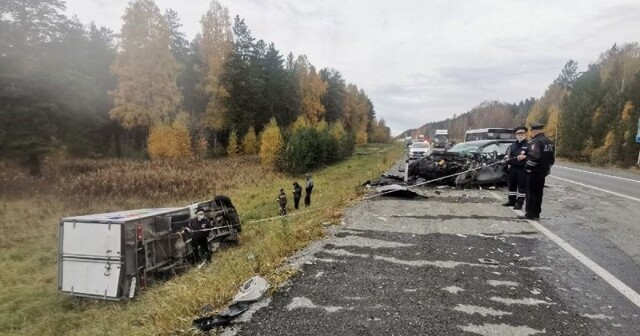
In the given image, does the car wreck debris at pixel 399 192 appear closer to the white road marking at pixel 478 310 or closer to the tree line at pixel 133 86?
the white road marking at pixel 478 310

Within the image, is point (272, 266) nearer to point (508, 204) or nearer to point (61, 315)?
point (61, 315)

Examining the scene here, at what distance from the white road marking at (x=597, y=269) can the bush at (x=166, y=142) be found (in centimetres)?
2835

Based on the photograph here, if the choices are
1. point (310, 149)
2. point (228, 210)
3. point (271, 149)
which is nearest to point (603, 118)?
point (310, 149)

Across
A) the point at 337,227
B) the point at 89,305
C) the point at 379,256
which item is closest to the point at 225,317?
the point at 379,256

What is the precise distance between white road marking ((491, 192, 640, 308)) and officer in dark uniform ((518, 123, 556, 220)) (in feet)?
2.21

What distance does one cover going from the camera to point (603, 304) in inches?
157

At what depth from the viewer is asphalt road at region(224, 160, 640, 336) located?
3615mm

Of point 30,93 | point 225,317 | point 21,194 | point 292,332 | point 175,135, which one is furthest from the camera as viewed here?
point 175,135

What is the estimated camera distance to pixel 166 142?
98.9 ft

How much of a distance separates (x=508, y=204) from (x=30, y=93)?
2764 centimetres

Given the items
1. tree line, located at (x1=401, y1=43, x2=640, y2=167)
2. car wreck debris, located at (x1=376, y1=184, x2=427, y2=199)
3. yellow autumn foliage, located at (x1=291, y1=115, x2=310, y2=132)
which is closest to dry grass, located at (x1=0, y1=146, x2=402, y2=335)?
car wreck debris, located at (x1=376, y1=184, x2=427, y2=199)

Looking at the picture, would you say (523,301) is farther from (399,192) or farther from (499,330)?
(399,192)

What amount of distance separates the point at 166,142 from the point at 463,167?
2456 centimetres

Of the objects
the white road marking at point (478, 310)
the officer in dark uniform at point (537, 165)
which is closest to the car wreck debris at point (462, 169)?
the officer in dark uniform at point (537, 165)
